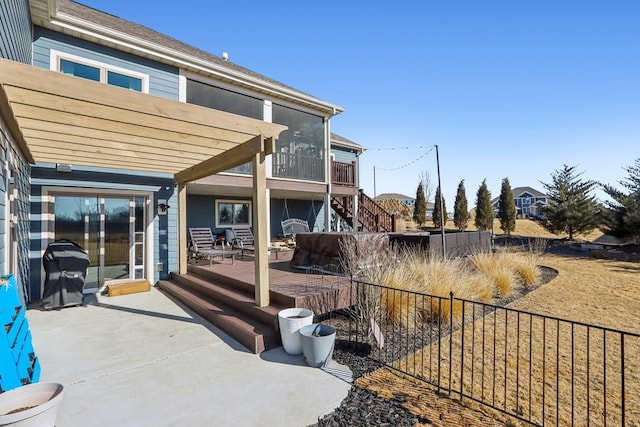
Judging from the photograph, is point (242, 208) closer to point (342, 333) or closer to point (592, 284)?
point (342, 333)

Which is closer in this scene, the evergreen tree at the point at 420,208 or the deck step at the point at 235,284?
the deck step at the point at 235,284

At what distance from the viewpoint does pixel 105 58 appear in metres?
7.11

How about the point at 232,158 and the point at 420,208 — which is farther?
the point at 420,208

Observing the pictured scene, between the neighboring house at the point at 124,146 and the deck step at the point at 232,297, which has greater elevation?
the neighboring house at the point at 124,146

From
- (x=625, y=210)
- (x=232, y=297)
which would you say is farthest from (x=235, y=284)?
(x=625, y=210)

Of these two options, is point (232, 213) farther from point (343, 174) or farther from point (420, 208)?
point (420, 208)

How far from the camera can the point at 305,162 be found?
11.0 m

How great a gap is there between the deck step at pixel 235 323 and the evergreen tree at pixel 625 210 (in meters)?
17.2

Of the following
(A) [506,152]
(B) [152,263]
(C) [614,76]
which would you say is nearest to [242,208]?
(B) [152,263]

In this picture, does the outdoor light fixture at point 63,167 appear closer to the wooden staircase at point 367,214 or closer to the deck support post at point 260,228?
the deck support post at point 260,228

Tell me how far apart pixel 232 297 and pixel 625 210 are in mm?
18002

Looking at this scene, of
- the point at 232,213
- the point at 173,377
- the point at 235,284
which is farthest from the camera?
the point at 232,213

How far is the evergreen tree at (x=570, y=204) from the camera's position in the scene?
682 inches

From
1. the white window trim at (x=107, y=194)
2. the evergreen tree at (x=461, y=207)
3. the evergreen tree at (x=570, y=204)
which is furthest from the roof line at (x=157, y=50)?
the evergreen tree at (x=461, y=207)
